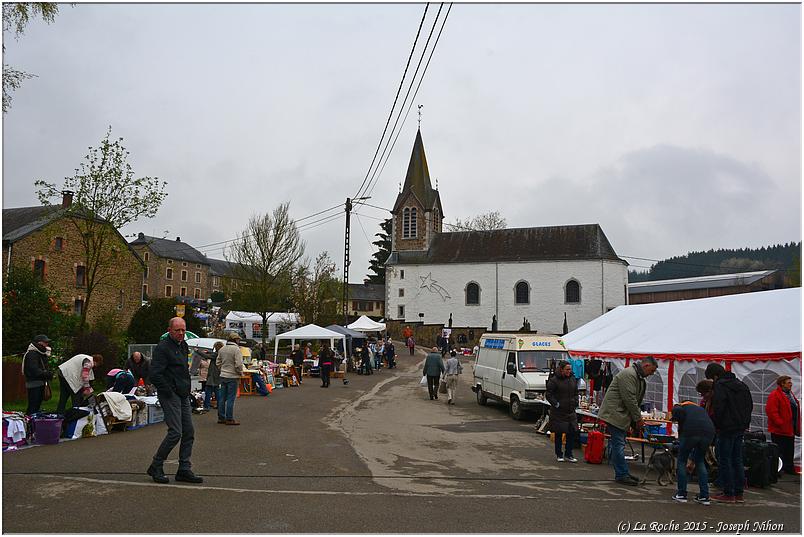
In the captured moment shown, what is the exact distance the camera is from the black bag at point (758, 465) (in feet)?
28.0

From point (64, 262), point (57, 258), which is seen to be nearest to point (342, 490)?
point (57, 258)

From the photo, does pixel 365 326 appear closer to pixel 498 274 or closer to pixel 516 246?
pixel 498 274

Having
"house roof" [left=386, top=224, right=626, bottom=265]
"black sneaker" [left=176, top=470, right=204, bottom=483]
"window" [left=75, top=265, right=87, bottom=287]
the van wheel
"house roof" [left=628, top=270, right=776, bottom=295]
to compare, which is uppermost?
"house roof" [left=386, top=224, right=626, bottom=265]

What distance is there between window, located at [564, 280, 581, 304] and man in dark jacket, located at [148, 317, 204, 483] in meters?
55.5

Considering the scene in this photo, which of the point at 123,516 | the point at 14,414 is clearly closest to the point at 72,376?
the point at 14,414

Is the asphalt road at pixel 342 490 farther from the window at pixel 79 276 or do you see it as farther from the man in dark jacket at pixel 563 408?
the window at pixel 79 276

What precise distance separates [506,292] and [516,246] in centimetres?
489

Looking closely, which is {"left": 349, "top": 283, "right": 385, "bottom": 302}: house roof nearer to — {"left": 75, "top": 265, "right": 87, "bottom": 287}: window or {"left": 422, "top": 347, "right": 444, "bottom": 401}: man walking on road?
{"left": 75, "top": 265, "right": 87, "bottom": 287}: window

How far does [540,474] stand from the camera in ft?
29.1

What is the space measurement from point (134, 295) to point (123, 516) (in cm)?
4384

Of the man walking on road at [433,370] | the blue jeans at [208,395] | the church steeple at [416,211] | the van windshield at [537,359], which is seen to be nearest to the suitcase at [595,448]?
the van windshield at [537,359]

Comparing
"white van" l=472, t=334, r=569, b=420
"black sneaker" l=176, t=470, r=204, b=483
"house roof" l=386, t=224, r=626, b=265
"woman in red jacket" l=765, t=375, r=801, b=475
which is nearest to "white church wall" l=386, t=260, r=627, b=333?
"house roof" l=386, t=224, r=626, b=265

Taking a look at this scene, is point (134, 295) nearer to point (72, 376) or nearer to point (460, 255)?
point (460, 255)

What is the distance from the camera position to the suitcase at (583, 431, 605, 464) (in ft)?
32.3
